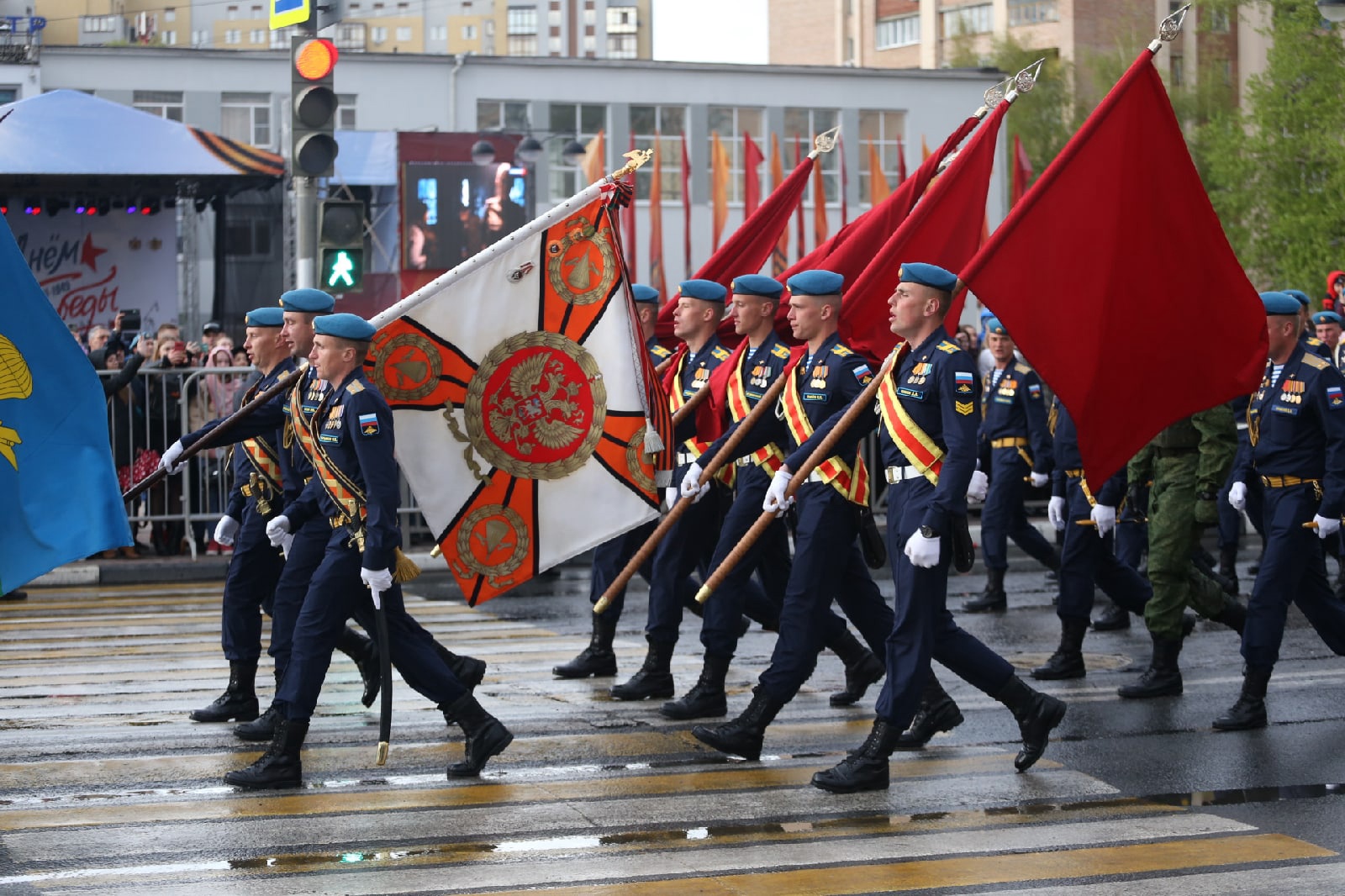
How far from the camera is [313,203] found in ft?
47.0

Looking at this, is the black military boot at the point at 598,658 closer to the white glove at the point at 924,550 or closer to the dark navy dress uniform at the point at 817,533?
the dark navy dress uniform at the point at 817,533

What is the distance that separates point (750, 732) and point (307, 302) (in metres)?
2.94

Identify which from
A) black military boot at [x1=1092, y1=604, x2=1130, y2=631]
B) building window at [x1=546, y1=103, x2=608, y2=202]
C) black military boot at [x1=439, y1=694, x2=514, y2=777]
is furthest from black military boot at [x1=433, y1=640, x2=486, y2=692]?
building window at [x1=546, y1=103, x2=608, y2=202]

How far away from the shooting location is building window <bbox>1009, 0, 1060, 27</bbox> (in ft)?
244

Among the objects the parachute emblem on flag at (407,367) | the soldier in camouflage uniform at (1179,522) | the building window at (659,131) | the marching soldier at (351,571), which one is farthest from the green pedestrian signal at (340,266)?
the building window at (659,131)

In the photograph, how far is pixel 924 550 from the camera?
7320mm

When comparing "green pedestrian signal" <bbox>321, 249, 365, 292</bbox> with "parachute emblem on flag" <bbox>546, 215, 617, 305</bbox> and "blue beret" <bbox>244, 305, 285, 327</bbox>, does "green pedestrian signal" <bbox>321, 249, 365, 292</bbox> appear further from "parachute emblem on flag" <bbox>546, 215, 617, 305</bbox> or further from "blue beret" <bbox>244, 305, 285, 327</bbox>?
"parachute emblem on flag" <bbox>546, 215, 617, 305</bbox>

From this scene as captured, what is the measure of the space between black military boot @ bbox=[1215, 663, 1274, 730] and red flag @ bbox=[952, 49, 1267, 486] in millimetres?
1487

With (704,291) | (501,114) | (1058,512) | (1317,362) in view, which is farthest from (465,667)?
→ (501,114)

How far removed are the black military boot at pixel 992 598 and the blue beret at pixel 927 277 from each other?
18.9 ft

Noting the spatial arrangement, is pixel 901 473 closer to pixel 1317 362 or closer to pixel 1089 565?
pixel 1317 362

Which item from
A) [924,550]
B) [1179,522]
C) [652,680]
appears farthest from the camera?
[652,680]

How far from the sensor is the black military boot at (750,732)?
7992 millimetres

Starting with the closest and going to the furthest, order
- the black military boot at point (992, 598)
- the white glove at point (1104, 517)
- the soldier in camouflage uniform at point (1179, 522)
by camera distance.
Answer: the soldier in camouflage uniform at point (1179, 522)
the white glove at point (1104, 517)
the black military boot at point (992, 598)
